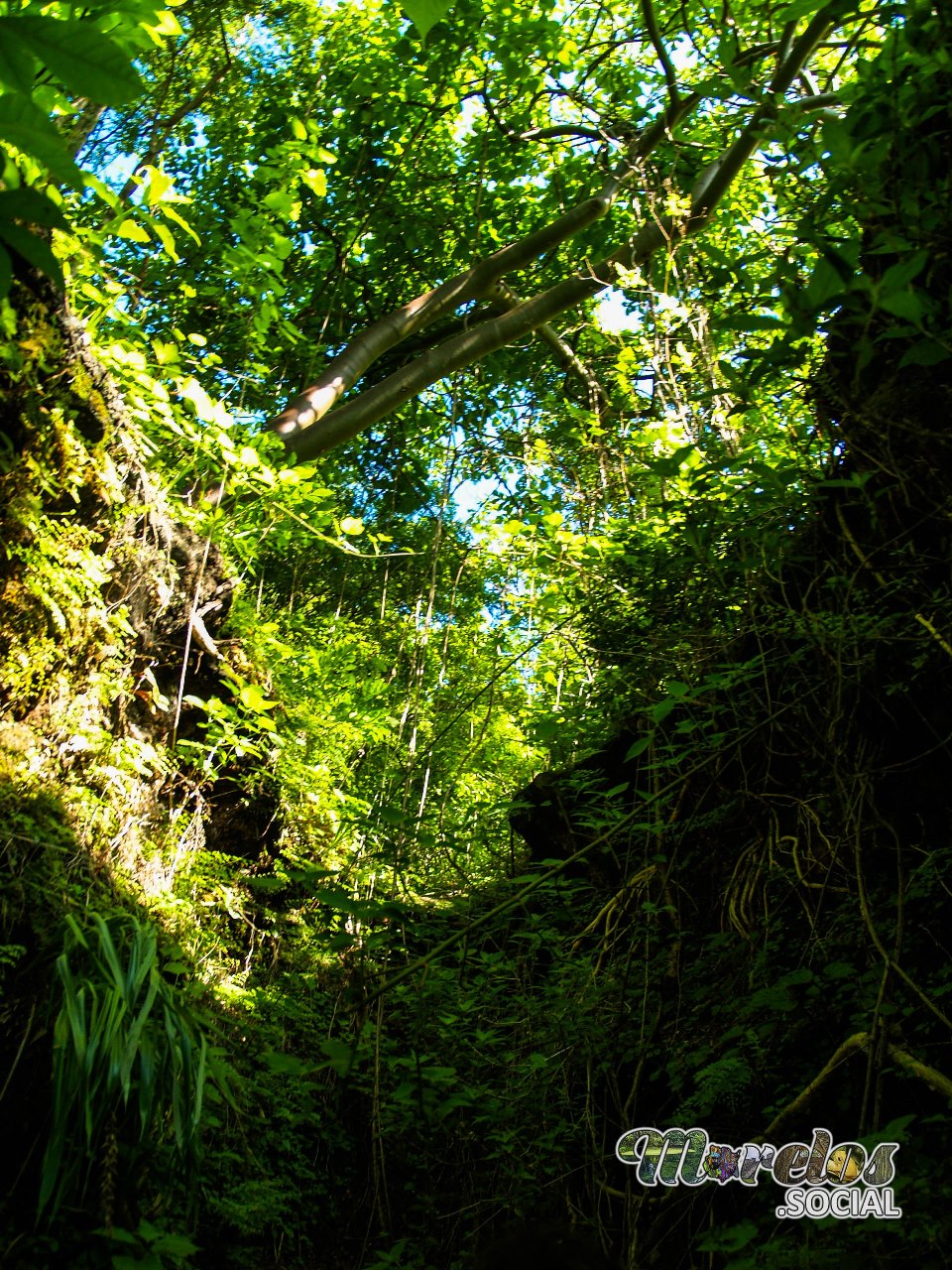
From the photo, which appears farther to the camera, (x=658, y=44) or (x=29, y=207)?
(x=658, y=44)

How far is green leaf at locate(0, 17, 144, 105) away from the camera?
0.73 meters

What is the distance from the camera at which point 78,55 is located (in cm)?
74

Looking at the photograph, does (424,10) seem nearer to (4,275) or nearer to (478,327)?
(4,275)

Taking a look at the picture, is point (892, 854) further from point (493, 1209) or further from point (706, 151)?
point (706, 151)

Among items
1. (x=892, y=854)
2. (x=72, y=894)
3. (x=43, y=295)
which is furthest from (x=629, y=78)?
(x=72, y=894)

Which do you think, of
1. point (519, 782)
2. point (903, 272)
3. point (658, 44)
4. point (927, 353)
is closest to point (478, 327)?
point (658, 44)

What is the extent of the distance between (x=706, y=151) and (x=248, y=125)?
317 cm

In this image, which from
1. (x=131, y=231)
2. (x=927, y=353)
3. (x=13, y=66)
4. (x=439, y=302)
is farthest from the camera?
(x=439, y=302)

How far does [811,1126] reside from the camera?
2.25 metres

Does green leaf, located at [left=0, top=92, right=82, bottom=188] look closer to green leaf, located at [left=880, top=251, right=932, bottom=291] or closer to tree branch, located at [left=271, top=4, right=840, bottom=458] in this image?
green leaf, located at [left=880, top=251, right=932, bottom=291]

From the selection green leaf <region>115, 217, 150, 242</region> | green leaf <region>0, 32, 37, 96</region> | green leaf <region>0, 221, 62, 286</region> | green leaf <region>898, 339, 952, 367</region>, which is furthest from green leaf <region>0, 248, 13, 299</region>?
green leaf <region>115, 217, 150, 242</region>

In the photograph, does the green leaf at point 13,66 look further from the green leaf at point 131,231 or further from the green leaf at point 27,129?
the green leaf at point 131,231

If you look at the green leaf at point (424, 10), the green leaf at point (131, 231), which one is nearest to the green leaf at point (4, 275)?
the green leaf at point (424, 10)

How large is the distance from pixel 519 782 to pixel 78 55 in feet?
15.4
